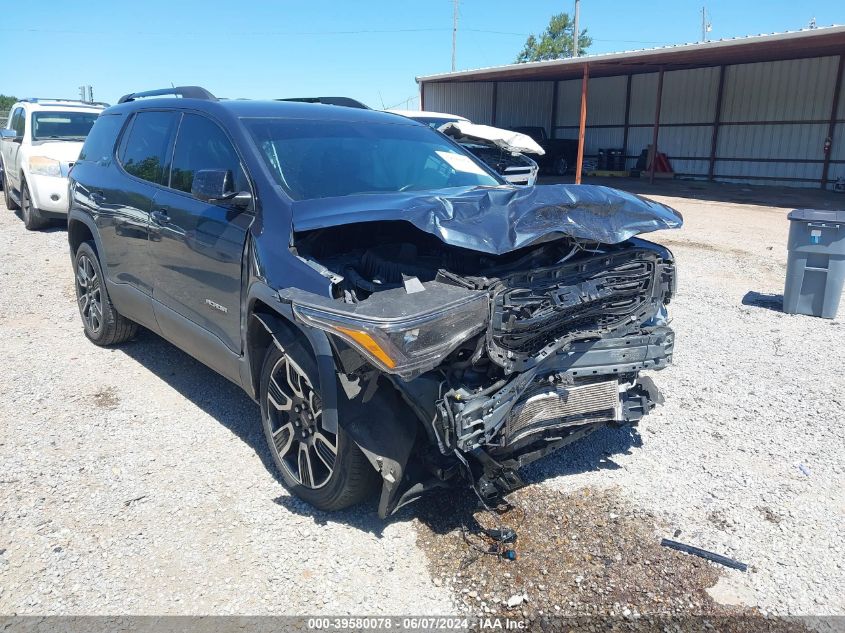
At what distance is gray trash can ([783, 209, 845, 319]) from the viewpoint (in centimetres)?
651

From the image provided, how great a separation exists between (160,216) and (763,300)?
633cm

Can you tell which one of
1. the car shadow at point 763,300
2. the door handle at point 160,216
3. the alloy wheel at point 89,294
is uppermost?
the door handle at point 160,216

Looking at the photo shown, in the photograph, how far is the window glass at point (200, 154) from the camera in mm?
3705

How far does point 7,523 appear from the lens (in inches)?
127

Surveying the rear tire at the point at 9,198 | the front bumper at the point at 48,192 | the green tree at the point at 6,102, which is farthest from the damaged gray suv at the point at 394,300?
the green tree at the point at 6,102

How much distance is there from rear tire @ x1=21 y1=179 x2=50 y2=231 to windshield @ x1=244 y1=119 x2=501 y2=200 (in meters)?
9.34

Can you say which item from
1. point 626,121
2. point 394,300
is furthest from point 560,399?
point 626,121

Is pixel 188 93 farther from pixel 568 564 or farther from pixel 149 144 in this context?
pixel 568 564

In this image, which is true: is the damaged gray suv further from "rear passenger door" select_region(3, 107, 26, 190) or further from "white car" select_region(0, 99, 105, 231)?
"rear passenger door" select_region(3, 107, 26, 190)

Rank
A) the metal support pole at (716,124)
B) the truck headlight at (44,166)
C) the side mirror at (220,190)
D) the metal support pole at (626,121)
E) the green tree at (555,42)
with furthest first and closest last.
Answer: the green tree at (555,42)
the metal support pole at (626,121)
the metal support pole at (716,124)
the truck headlight at (44,166)
the side mirror at (220,190)

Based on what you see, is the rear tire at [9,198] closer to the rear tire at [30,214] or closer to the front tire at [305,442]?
the rear tire at [30,214]

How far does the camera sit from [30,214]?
1150cm

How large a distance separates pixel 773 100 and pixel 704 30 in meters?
36.8

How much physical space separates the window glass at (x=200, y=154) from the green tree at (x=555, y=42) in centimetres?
6417
